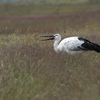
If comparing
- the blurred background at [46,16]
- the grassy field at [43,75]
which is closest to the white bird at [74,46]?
the grassy field at [43,75]

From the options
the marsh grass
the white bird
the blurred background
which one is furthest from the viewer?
the blurred background

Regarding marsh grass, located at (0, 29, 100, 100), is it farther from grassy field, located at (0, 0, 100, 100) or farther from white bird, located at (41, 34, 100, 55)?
white bird, located at (41, 34, 100, 55)

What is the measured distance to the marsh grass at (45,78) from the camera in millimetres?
4254

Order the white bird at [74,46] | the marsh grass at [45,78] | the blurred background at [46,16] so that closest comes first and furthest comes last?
the marsh grass at [45,78] < the white bird at [74,46] < the blurred background at [46,16]

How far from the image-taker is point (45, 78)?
4.92 meters

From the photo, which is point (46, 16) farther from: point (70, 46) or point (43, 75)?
point (43, 75)

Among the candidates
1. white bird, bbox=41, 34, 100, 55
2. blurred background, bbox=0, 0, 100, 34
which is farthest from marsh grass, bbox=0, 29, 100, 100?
blurred background, bbox=0, 0, 100, 34

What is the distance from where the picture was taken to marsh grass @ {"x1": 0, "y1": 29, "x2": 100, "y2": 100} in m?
4.25

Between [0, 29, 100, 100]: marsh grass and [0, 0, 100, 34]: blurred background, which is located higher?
[0, 0, 100, 34]: blurred background

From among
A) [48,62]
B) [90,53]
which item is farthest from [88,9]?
[48,62]

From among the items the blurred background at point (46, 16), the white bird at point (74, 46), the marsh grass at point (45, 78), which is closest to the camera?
the marsh grass at point (45, 78)

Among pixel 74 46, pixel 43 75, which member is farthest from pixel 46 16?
pixel 43 75

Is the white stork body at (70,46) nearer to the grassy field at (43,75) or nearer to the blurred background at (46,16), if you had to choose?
the grassy field at (43,75)

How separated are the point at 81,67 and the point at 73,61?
1.63ft
